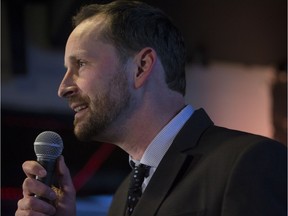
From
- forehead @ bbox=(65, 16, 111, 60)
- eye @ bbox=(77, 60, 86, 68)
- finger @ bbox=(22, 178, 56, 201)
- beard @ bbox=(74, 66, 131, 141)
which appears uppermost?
forehead @ bbox=(65, 16, 111, 60)

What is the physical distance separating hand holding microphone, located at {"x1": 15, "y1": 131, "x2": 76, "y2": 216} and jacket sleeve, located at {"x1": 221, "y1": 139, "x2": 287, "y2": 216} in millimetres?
381

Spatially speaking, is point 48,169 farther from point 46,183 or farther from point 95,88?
point 95,88

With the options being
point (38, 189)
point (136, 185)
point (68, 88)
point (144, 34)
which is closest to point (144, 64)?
point (144, 34)

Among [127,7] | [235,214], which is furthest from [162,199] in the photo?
[127,7]

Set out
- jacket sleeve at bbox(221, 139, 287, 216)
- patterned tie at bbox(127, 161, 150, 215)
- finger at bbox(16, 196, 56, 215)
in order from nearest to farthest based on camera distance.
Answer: jacket sleeve at bbox(221, 139, 287, 216) < finger at bbox(16, 196, 56, 215) < patterned tie at bbox(127, 161, 150, 215)

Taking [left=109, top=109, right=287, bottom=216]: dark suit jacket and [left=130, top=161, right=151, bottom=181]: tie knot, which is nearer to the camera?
[left=109, top=109, right=287, bottom=216]: dark suit jacket

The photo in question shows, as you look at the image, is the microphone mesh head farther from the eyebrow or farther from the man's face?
the eyebrow

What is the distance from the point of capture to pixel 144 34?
121 centimetres

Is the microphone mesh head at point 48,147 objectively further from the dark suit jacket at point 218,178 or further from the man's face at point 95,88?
the dark suit jacket at point 218,178

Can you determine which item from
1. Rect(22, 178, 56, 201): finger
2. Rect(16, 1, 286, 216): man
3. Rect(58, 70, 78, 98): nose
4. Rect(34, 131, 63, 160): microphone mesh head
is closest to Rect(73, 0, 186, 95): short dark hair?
Rect(16, 1, 286, 216): man

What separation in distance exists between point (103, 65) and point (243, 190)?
0.47 meters

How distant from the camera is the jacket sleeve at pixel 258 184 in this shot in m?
0.88

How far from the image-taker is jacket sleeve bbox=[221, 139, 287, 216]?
88 cm

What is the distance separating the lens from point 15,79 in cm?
262
